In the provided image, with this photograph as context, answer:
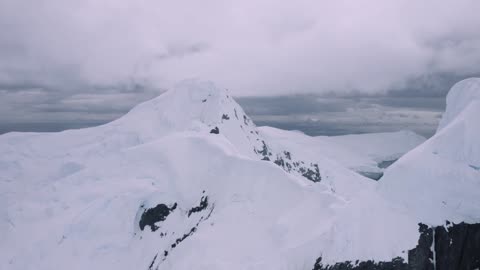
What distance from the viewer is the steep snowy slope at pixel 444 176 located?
225ft

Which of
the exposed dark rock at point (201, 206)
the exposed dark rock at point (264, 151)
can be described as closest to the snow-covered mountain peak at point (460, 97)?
the exposed dark rock at point (201, 206)

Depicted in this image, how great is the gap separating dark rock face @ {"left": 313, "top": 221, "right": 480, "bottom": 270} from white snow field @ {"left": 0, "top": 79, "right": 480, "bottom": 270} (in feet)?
4.75

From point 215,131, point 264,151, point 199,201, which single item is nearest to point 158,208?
point 199,201

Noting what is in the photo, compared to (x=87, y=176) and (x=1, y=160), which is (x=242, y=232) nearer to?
(x=87, y=176)

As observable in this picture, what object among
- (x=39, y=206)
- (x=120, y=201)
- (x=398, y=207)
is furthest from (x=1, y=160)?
(x=398, y=207)

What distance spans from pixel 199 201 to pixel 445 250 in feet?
193

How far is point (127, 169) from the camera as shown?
12950cm

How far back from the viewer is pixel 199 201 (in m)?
111

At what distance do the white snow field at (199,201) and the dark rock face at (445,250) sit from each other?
1448 millimetres

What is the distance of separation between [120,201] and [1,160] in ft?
195

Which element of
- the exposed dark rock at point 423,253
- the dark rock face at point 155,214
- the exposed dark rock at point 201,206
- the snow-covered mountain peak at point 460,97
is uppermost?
the snow-covered mountain peak at point 460,97

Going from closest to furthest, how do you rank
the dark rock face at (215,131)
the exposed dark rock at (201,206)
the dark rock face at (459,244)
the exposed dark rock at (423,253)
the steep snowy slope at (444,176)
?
the dark rock face at (459,244)
the exposed dark rock at (423,253)
the steep snowy slope at (444,176)
the exposed dark rock at (201,206)
the dark rock face at (215,131)

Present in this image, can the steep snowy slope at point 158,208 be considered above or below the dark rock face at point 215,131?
below

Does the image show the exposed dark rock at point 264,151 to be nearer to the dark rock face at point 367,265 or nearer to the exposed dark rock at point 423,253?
the dark rock face at point 367,265
